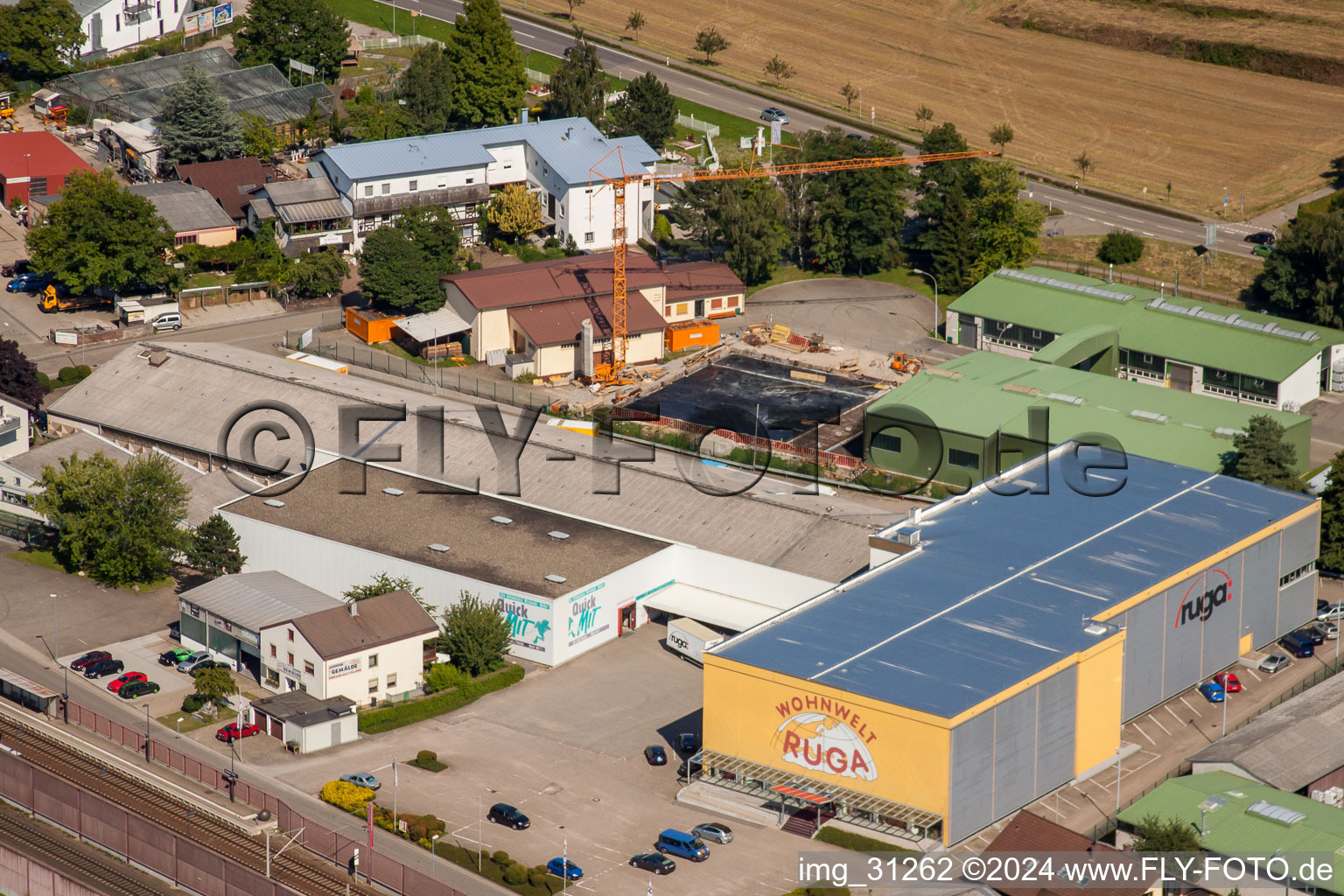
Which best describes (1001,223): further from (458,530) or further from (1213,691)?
(458,530)

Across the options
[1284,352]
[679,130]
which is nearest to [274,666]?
[1284,352]

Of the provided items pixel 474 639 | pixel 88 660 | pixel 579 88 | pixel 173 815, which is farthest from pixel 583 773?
pixel 579 88

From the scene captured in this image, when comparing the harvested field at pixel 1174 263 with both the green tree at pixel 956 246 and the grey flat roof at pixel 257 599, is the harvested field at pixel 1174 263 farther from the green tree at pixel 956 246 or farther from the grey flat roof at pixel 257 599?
the grey flat roof at pixel 257 599

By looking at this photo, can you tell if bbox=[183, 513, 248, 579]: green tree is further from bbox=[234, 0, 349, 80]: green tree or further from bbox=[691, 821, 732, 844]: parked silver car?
bbox=[234, 0, 349, 80]: green tree

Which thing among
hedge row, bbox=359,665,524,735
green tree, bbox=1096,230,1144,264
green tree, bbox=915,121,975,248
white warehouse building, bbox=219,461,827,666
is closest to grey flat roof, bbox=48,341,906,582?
white warehouse building, bbox=219,461,827,666

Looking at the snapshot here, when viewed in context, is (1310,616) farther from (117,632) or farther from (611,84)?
(611,84)
